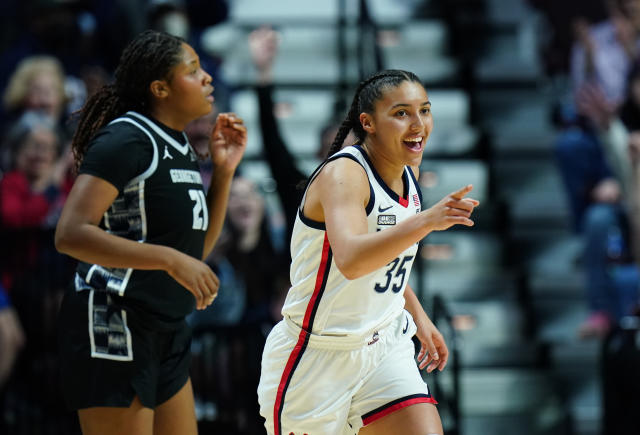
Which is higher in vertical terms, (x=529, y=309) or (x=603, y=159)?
(x=603, y=159)

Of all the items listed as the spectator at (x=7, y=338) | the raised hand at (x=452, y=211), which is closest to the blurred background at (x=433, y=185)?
the spectator at (x=7, y=338)

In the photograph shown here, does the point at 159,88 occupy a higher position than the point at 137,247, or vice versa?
the point at 159,88

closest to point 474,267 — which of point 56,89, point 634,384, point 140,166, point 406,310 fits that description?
point 634,384

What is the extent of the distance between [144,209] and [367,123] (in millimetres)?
810

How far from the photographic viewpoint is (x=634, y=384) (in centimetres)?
555

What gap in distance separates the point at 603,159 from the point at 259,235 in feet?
9.30

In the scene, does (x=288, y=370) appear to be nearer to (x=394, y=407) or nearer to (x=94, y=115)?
(x=394, y=407)

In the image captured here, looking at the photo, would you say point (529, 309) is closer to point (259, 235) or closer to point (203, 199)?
point (259, 235)

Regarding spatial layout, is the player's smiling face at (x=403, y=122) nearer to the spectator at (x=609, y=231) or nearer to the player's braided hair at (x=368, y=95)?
the player's braided hair at (x=368, y=95)

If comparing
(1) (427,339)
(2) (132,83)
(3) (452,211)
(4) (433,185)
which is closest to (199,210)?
(2) (132,83)

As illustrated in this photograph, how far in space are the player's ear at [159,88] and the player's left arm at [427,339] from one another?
3.61 feet

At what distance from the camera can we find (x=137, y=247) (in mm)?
3248

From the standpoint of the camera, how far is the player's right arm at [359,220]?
2.71m

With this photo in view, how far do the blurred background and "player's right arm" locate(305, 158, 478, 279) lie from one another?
7.61 feet
